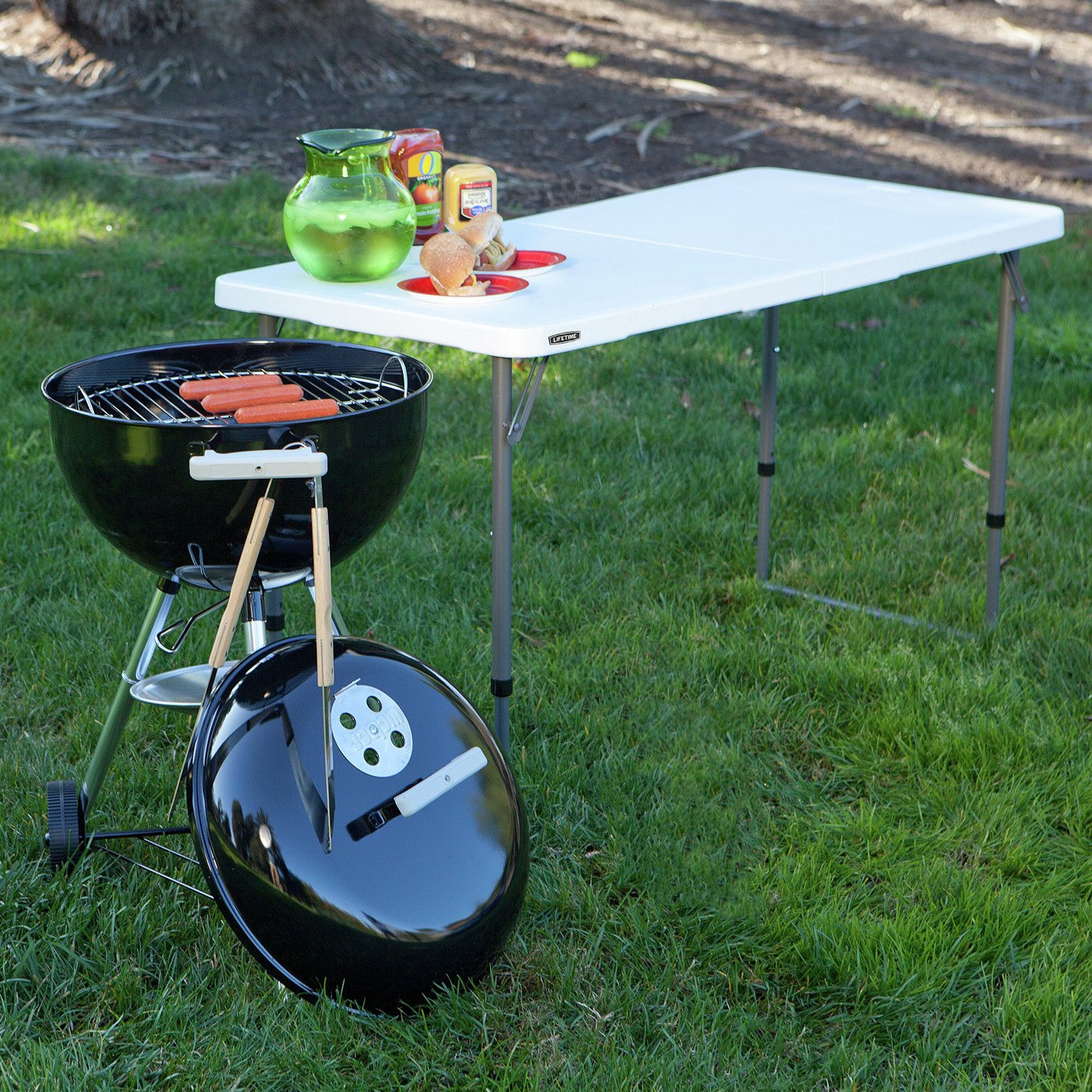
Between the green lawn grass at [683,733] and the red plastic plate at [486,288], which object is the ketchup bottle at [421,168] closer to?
the red plastic plate at [486,288]

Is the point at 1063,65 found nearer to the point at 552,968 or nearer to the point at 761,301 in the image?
the point at 761,301

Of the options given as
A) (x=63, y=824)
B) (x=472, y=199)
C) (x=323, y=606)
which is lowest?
(x=63, y=824)

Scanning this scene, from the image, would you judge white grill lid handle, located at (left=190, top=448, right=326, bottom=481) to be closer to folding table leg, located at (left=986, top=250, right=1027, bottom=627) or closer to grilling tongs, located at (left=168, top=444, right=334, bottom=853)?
grilling tongs, located at (left=168, top=444, right=334, bottom=853)

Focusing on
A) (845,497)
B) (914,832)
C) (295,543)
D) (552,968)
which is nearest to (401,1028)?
(552,968)

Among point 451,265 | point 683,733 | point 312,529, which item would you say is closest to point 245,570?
point 312,529

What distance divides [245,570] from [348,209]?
826mm

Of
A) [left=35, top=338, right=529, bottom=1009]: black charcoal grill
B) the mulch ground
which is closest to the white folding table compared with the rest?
[left=35, top=338, right=529, bottom=1009]: black charcoal grill

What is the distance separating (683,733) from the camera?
2973 millimetres

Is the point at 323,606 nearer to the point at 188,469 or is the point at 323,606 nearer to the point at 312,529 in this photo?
the point at 312,529

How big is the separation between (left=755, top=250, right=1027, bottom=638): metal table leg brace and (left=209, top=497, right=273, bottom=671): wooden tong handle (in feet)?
6.04

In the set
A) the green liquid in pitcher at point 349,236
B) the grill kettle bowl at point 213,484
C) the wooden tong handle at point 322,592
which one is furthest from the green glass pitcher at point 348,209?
the wooden tong handle at point 322,592

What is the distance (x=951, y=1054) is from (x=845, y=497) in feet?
7.41

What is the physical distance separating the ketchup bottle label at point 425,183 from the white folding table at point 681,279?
186mm

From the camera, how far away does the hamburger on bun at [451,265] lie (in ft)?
7.93
